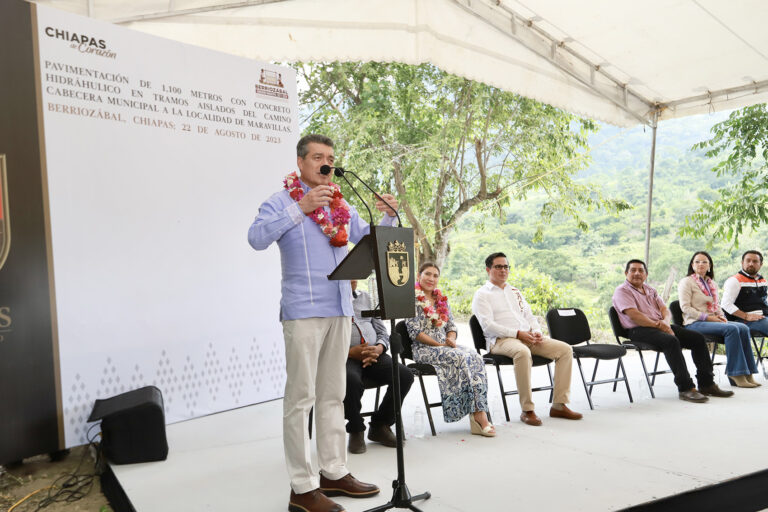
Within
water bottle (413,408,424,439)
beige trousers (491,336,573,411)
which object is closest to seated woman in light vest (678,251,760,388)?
beige trousers (491,336,573,411)

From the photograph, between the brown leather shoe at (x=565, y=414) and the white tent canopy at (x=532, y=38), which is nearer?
the brown leather shoe at (x=565, y=414)

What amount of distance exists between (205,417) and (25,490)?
1.37 m

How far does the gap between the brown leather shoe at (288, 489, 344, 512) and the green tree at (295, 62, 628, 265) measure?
7.48 metres

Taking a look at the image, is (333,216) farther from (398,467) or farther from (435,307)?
(435,307)

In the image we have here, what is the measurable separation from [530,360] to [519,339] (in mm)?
249

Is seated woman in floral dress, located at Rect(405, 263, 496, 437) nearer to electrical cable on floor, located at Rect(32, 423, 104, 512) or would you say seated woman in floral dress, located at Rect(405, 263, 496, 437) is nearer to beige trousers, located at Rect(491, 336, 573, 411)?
beige trousers, located at Rect(491, 336, 573, 411)

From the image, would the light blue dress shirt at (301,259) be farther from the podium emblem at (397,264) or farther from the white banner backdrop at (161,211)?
the white banner backdrop at (161,211)

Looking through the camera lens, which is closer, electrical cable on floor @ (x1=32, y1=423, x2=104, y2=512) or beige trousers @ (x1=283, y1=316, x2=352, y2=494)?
beige trousers @ (x1=283, y1=316, x2=352, y2=494)

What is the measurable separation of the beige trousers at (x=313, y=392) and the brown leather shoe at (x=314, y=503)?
2 cm

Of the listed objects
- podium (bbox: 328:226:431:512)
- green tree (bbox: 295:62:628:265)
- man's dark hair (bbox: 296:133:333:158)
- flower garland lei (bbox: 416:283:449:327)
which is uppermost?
green tree (bbox: 295:62:628:265)

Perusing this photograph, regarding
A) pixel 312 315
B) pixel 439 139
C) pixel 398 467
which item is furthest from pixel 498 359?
pixel 439 139

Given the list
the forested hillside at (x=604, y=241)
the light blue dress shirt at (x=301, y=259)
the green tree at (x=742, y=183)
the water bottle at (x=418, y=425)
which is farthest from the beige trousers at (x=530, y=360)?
the forested hillside at (x=604, y=241)

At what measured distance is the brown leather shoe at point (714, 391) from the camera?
4945 mm

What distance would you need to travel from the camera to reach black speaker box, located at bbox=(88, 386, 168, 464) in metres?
3.45
